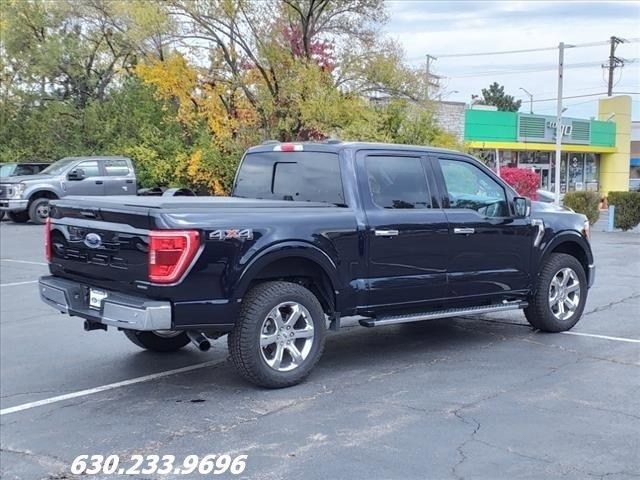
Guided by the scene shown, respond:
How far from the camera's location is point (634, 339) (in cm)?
741

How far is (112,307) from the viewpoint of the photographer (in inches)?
208

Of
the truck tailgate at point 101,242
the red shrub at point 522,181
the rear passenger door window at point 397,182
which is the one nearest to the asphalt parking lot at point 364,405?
the truck tailgate at point 101,242

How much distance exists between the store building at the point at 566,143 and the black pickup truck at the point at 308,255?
27978 millimetres

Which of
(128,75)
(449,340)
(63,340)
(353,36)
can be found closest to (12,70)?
(128,75)

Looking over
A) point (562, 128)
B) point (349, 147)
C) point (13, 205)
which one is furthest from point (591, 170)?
point (349, 147)

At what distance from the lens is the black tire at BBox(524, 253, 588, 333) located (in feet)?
24.7

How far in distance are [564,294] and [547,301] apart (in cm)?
36

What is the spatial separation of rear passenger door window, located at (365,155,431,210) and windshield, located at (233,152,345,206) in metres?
0.32

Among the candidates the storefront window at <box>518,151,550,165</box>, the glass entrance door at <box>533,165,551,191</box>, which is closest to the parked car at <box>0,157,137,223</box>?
the storefront window at <box>518,151,550,165</box>

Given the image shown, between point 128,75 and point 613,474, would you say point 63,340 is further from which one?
point 128,75

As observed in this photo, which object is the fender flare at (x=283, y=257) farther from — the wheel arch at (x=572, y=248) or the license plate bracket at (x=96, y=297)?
the wheel arch at (x=572, y=248)

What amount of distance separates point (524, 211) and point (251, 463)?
4227 millimetres

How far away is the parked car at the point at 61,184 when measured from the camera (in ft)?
74.1

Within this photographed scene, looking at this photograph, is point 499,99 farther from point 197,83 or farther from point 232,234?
point 232,234
